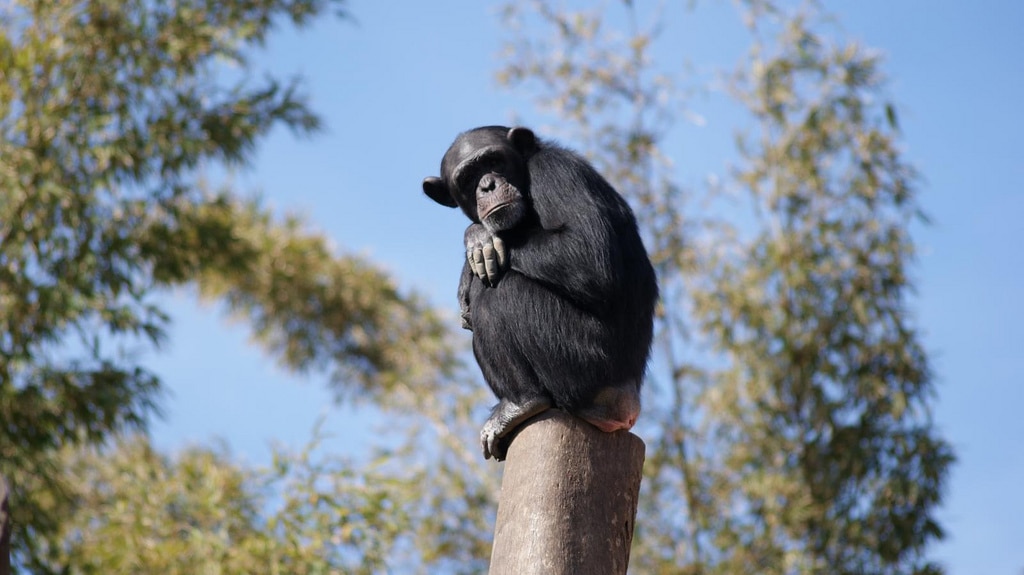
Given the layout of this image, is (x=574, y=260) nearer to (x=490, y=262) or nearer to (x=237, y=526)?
(x=490, y=262)

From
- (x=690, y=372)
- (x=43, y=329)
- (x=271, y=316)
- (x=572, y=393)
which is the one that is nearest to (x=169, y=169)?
(x=43, y=329)

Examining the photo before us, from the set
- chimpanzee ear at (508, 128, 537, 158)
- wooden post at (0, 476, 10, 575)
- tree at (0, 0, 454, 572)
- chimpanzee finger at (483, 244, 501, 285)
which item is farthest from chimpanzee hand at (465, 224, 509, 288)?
tree at (0, 0, 454, 572)

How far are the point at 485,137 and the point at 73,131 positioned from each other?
4622 mm

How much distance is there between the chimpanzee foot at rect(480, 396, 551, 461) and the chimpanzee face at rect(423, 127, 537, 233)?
1.64 ft

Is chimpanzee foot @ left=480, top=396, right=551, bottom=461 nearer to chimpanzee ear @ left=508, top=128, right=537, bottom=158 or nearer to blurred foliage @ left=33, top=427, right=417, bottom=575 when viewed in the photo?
chimpanzee ear @ left=508, top=128, right=537, bottom=158

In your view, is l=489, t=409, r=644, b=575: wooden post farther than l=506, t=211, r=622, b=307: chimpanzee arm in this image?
No

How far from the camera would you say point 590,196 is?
335 centimetres

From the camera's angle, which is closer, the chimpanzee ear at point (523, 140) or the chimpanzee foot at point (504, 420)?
the chimpanzee foot at point (504, 420)

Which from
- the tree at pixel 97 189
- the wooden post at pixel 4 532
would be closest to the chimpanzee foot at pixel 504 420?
the wooden post at pixel 4 532

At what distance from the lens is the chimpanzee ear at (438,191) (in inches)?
143

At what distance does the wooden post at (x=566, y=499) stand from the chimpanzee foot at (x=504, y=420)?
0.03m

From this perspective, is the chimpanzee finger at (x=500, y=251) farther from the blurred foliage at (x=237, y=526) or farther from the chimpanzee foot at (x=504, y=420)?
the blurred foliage at (x=237, y=526)

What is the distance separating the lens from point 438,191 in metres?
3.66

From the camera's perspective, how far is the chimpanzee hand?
3.29 meters
